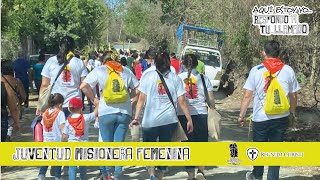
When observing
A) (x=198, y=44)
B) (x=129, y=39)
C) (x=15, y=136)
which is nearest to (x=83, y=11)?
(x=15, y=136)

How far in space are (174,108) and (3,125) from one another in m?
2.38

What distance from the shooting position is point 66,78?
7203mm

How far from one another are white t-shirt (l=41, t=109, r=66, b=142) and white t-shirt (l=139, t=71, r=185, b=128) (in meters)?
1.04

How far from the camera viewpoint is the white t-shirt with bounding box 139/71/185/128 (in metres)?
6.60

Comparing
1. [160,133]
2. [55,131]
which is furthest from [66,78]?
[160,133]

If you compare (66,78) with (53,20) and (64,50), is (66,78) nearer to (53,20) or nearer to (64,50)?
(64,50)

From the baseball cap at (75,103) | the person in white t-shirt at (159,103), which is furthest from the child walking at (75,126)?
the person in white t-shirt at (159,103)

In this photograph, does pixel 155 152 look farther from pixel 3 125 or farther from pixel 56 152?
pixel 3 125

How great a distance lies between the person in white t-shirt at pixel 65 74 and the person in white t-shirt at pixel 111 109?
14.5 inches

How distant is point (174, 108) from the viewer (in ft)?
22.0

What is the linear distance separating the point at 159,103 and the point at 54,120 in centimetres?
132

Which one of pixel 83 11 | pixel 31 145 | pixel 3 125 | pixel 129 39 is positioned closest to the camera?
pixel 31 145

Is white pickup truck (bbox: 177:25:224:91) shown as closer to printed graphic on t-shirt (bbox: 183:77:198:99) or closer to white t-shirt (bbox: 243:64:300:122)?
printed graphic on t-shirt (bbox: 183:77:198:99)

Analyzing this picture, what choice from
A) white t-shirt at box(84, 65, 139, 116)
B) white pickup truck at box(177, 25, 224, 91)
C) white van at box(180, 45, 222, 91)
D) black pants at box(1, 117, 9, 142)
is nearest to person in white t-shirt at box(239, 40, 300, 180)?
white t-shirt at box(84, 65, 139, 116)
